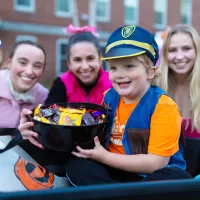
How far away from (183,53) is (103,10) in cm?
1576

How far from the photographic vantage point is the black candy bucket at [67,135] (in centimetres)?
160

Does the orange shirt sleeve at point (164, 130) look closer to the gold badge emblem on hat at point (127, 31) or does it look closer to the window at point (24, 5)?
the gold badge emblem on hat at point (127, 31)

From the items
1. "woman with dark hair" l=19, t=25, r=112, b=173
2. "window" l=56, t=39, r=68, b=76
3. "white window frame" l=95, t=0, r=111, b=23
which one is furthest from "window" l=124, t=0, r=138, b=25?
"woman with dark hair" l=19, t=25, r=112, b=173

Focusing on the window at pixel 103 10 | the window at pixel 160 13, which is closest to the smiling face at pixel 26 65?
the window at pixel 103 10

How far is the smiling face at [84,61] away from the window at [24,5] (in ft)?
46.9

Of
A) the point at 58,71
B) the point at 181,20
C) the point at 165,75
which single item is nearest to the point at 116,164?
the point at 165,75

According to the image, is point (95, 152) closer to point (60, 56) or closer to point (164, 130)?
point (164, 130)

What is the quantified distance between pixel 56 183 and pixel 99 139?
29 centimetres

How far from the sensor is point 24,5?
16.1m

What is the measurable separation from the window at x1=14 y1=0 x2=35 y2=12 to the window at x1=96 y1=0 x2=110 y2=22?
3092 mm

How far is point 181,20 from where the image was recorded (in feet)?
65.0

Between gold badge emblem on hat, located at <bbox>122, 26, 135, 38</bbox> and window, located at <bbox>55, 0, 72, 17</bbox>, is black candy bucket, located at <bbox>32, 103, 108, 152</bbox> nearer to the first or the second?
gold badge emblem on hat, located at <bbox>122, 26, 135, 38</bbox>

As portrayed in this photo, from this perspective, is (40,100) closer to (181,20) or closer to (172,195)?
(172,195)

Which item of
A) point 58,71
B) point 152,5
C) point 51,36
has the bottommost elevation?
point 58,71
